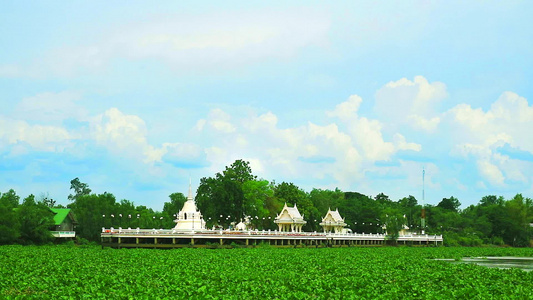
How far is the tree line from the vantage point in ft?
227

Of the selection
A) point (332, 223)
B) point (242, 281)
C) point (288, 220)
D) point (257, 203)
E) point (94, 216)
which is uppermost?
point (257, 203)

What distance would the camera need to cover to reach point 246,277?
2962 centimetres

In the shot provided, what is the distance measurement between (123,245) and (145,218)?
27428mm

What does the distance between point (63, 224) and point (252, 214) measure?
94.7 feet

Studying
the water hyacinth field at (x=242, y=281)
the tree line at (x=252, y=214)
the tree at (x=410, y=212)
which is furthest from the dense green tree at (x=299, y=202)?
the water hyacinth field at (x=242, y=281)

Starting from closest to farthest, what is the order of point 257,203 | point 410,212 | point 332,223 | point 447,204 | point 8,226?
point 8,226
point 257,203
point 332,223
point 410,212
point 447,204

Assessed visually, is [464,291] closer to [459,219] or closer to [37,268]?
[37,268]

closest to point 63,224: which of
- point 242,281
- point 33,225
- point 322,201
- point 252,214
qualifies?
point 33,225

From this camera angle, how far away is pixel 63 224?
76.5 m

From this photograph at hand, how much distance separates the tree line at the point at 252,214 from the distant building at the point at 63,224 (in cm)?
216

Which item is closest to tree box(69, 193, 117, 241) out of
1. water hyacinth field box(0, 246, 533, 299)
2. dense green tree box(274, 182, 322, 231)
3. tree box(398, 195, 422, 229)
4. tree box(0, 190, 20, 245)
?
tree box(0, 190, 20, 245)

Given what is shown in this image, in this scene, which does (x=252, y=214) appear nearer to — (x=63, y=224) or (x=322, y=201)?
(x=63, y=224)

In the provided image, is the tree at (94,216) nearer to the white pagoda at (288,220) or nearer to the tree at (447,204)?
the white pagoda at (288,220)

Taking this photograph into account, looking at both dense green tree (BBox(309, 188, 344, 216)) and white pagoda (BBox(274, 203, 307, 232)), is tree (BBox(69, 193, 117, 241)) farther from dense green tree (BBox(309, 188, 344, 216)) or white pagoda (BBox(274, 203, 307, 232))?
dense green tree (BBox(309, 188, 344, 216))
